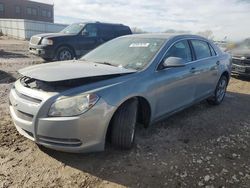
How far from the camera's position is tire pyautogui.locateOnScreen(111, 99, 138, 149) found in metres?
3.50

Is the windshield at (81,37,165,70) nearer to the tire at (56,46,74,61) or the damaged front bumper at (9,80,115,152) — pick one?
the damaged front bumper at (9,80,115,152)

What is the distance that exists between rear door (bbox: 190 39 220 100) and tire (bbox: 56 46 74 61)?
7073 mm

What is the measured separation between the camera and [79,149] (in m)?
3.23

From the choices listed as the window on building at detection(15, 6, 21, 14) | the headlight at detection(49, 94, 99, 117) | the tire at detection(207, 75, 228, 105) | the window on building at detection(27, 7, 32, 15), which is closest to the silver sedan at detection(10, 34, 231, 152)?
the headlight at detection(49, 94, 99, 117)

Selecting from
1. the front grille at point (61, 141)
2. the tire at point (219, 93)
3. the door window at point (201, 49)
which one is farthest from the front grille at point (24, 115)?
the tire at point (219, 93)

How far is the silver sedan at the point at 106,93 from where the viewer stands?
311 cm

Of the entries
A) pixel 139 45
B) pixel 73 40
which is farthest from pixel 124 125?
pixel 73 40

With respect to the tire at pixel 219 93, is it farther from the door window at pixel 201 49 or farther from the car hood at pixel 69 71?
the car hood at pixel 69 71

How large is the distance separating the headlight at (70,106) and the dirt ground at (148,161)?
746 millimetres

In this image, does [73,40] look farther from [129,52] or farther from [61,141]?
[61,141]

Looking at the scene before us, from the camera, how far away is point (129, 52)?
446 cm

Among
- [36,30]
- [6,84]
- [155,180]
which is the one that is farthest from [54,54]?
[36,30]

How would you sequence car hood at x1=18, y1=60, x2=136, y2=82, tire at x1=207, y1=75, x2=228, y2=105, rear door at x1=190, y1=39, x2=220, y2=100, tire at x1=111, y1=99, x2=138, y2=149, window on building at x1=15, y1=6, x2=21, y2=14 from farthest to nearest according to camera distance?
window on building at x1=15, y1=6, x2=21, y2=14, tire at x1=207, y1=75, x2=228, y2=105, rear door at x1=190, y1=39, x2=220, y2=100, tire at x1=111, y1=99, x2=138, y2=149, car hood at x1=18, y1=60, x2=136, y2=82

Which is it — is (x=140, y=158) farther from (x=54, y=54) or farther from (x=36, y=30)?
(x=36, y=30)
